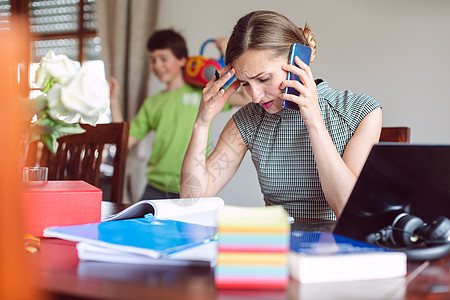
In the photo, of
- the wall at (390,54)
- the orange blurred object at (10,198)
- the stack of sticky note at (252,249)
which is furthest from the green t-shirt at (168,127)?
the orange blurred object at (10,198)

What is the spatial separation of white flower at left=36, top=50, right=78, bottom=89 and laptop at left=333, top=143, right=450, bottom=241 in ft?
1.54

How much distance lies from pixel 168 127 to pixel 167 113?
0.08 meters

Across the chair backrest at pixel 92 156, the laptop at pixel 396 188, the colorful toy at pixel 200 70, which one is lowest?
the chair backrest at pixel 92 156

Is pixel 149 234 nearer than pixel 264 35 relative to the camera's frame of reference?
Yes

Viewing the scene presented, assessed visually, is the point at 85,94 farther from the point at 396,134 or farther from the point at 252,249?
the point at 396,134

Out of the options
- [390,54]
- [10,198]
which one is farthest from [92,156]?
[390,54]

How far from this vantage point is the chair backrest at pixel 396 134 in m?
1.50

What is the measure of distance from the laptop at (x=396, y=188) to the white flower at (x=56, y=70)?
47cm

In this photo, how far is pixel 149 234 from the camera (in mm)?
779

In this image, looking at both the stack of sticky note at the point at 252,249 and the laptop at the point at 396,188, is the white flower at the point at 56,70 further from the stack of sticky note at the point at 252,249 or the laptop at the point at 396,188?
the laptop at the point at 396,188

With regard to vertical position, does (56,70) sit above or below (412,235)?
Answer: above

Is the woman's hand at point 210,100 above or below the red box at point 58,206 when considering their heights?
above

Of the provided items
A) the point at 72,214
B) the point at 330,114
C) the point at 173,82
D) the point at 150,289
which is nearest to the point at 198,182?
the point at 330,114

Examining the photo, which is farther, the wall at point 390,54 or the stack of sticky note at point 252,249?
the wall at point 390,54
